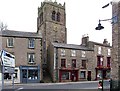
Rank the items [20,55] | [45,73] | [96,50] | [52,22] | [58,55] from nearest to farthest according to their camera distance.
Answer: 1. [20,55]
2. [58,55]
3. [45,73]
4. [96,50]
5. [52,22]

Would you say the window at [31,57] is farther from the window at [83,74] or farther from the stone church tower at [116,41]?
the stone church tower at [116,41]

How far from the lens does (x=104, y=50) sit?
52969 mm

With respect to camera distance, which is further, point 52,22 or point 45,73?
point 52,22

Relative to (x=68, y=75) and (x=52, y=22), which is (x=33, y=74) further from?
(x=52, y=22)

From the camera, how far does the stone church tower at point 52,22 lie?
5558cm

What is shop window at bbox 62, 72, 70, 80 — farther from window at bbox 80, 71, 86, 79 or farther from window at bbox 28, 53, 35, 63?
window at bbox 28, 53, 35, 63

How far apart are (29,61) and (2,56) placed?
29708 millimetres

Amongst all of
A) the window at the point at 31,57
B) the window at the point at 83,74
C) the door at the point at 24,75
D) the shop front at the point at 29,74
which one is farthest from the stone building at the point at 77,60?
the door at the point at 24,75

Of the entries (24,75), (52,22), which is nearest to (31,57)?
(24,75)

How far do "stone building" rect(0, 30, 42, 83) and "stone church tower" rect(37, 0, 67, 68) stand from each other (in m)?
10.1

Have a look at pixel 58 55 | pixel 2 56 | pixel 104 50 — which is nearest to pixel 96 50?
pixel 104 50

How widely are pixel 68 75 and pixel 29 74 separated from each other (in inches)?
296

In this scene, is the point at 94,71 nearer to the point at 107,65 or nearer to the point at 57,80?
the point at 107,65

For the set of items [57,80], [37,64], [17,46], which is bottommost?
[57,80]
